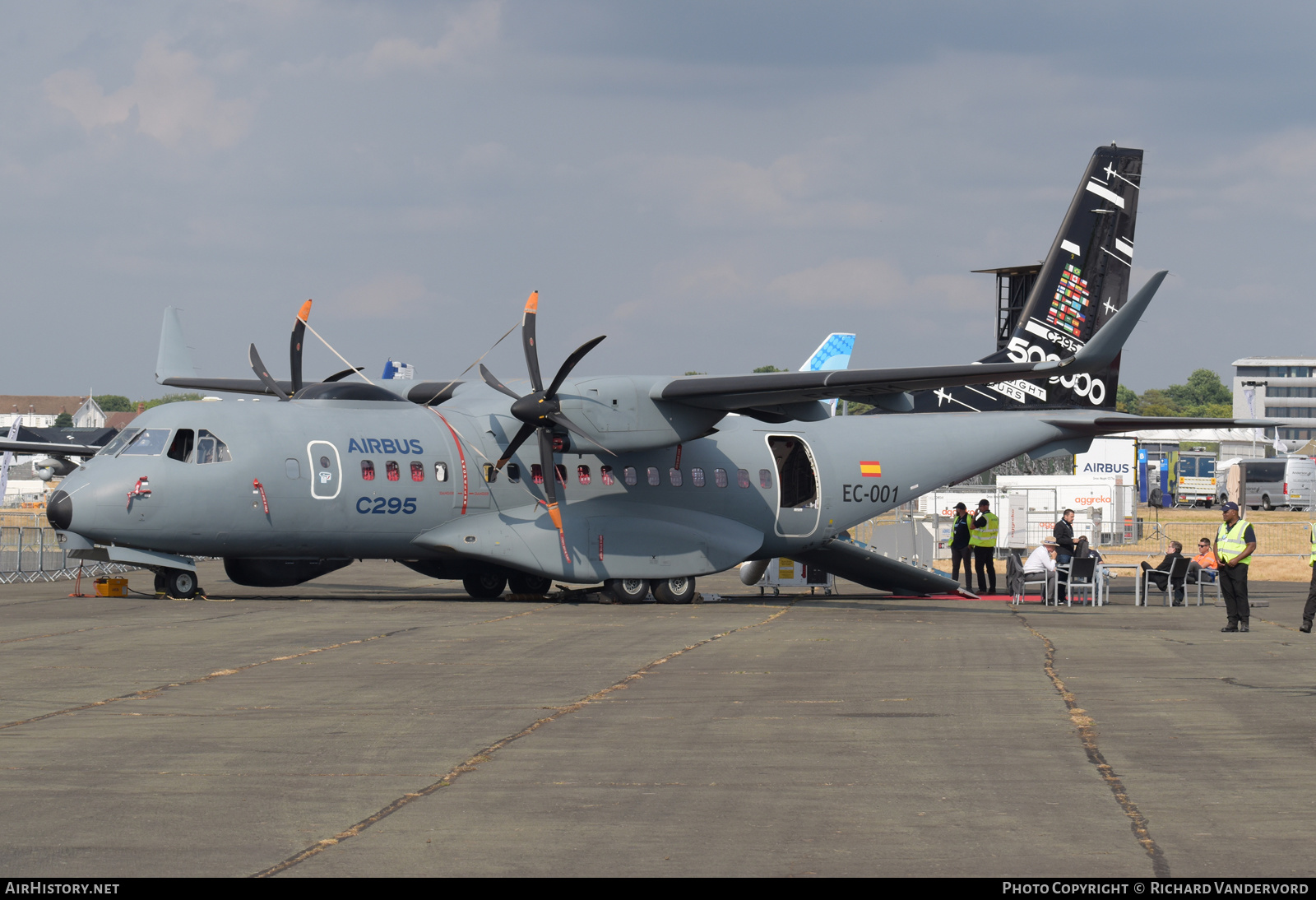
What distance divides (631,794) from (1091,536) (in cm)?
3370

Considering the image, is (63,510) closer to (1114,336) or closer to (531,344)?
(531,344)

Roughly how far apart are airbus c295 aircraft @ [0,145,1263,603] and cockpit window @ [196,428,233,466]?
0.03 m

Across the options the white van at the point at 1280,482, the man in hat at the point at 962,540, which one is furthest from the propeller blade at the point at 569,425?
the white van at the point at 1280,482

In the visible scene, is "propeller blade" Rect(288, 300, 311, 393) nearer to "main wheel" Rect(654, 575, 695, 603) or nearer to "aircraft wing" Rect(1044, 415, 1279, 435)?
"main wheel" Rect(654, 575, 695, 603)

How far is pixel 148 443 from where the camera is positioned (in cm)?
2072

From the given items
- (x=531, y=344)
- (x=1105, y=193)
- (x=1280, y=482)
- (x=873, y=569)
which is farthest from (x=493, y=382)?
(x=1280, y=482)

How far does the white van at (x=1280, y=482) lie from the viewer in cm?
7294

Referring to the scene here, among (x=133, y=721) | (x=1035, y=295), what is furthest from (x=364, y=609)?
(x=1035, y=295)

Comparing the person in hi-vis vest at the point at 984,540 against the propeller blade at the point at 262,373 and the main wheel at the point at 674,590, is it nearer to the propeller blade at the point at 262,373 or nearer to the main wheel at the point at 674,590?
the main wheel at the point at 674,590

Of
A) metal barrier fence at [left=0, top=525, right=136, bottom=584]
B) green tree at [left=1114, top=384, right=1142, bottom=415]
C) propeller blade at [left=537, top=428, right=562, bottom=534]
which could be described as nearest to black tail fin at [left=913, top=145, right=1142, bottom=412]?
propeller blade at [left=537, top=428, right=562, bottom=534]

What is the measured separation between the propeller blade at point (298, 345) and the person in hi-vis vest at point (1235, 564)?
15988 millimetres

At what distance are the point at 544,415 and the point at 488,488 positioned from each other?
171 cm

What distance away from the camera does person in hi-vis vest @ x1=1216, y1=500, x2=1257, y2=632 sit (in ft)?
59.9
